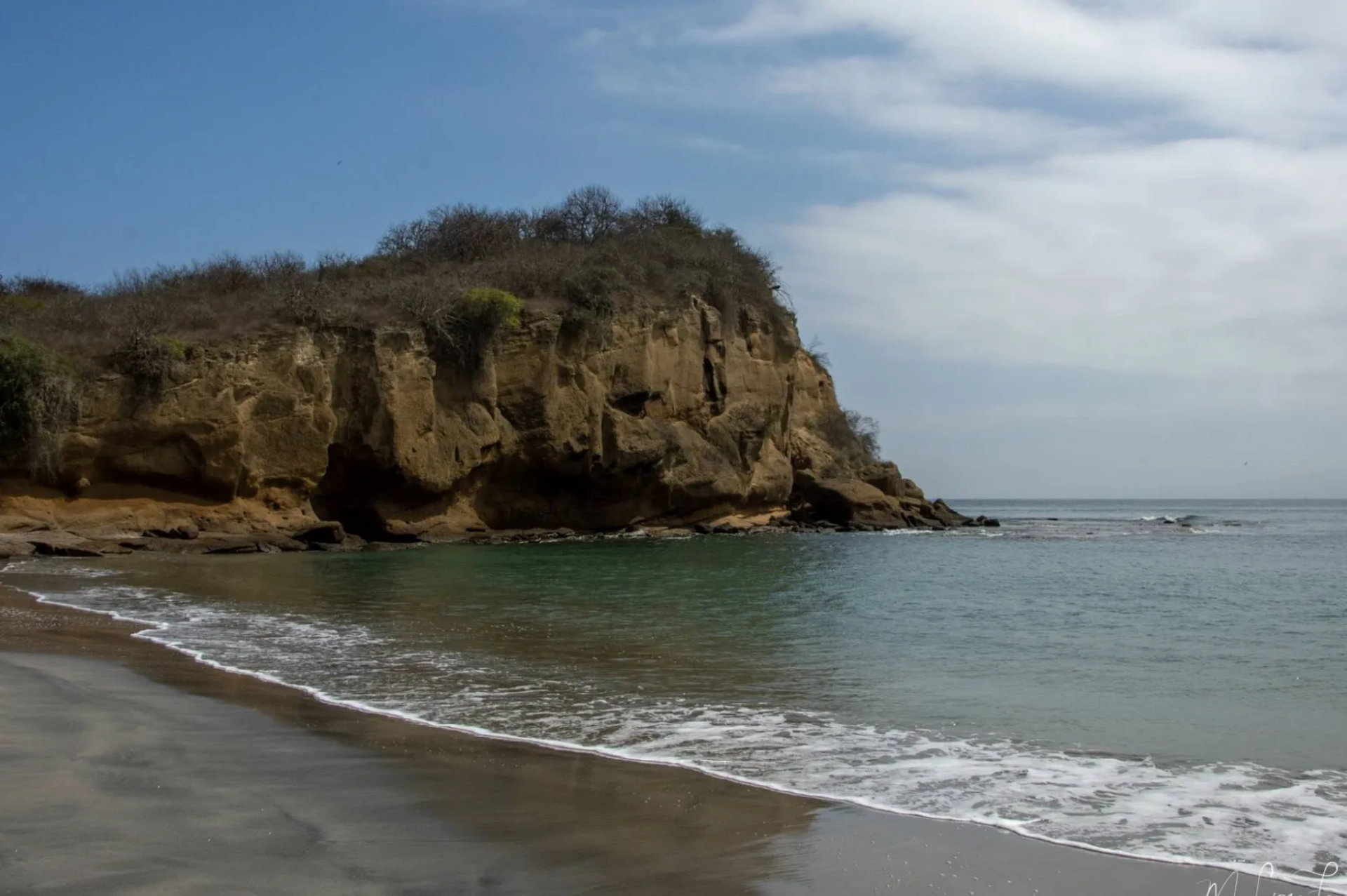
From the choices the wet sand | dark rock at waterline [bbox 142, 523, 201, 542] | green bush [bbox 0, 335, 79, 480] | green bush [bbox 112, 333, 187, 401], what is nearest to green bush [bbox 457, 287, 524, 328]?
green bush [bbox 112, 333, 187, 401]

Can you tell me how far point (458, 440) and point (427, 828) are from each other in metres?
29.1

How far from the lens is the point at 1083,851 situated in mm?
5316

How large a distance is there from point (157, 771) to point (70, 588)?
1351cm

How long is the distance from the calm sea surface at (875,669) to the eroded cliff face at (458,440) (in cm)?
503

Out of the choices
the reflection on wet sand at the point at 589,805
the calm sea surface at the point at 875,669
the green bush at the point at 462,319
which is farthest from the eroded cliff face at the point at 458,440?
the reflection on wet sand at the point at 589,805

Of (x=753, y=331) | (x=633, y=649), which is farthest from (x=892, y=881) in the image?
(x=753, y=331)

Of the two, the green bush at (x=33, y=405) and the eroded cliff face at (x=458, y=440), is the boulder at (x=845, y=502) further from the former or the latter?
the green bush at (x=33, y=405)

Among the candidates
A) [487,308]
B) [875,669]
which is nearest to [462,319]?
[487,308]

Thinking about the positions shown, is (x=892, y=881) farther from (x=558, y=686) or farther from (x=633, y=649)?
(x=633, y=649)

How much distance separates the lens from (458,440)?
33.8 meters

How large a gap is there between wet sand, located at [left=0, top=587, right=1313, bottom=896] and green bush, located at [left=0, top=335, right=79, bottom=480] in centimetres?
2203

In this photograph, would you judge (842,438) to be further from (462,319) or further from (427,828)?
(427,828)

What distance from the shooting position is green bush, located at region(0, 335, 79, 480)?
2653 cm

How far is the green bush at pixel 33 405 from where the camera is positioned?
2653cm
